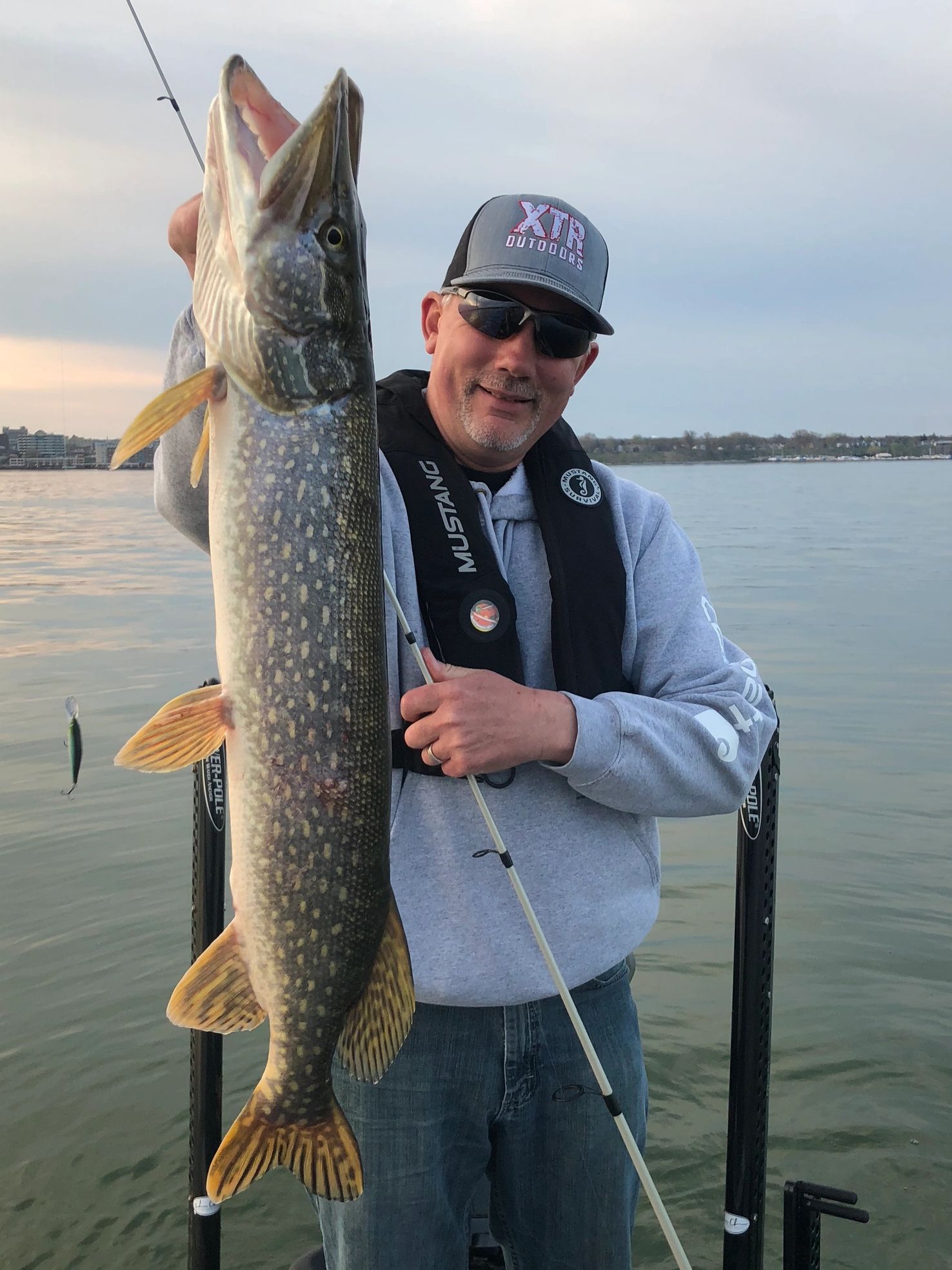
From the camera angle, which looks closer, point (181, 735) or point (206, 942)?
point (181, 735)

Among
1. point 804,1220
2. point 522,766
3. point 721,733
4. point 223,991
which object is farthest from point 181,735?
point 804,1220

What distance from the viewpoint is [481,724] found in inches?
82.8

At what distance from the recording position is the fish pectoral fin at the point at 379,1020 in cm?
219

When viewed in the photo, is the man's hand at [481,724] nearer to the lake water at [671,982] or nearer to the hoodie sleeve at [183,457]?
the lake water at [671,982]

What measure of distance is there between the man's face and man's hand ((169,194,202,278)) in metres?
0.73

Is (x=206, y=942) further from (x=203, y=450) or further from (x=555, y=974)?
(x=203, y=450)

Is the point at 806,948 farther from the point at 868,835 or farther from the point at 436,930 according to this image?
the point at 436,930

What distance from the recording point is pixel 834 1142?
191 inches

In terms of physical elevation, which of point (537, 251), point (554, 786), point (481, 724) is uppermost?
point (537, 251)

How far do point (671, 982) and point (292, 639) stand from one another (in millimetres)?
5011

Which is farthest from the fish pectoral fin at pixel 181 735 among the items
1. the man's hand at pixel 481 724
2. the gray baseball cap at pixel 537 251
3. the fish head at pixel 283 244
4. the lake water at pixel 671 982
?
the gray baseball cap at pixel 537 251

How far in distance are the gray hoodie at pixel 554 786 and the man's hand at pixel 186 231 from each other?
156 millimetres

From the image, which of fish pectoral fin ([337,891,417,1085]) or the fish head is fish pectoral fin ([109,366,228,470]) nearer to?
the fish head

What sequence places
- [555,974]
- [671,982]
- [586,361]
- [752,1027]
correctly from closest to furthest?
[555,974] → [586,361] → [752,1027] → [671,982]
